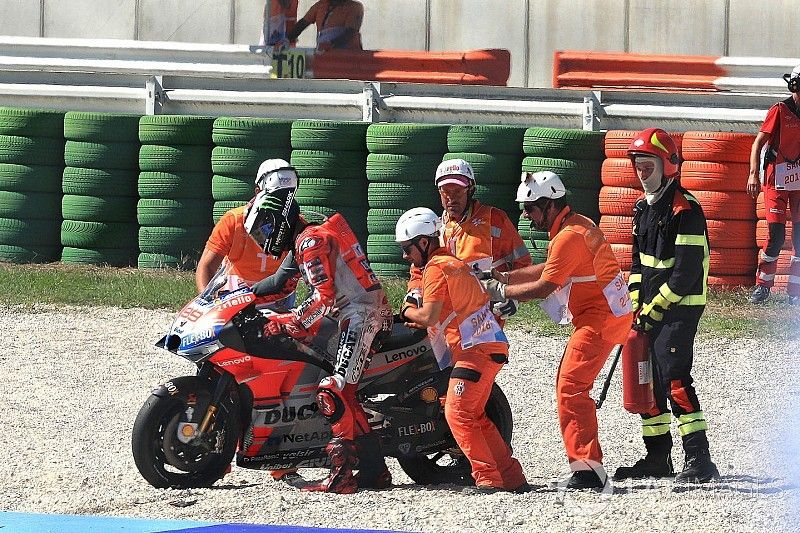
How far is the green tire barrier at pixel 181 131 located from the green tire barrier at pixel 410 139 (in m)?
1.81

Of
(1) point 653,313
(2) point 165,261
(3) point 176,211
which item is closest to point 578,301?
(1) point 653,313

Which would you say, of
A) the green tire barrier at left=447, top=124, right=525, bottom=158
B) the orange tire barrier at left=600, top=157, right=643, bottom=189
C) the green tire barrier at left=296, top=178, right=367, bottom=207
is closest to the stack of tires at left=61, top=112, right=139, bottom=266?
the green tire barrier at left=296, top=178, right=367, bottom=207

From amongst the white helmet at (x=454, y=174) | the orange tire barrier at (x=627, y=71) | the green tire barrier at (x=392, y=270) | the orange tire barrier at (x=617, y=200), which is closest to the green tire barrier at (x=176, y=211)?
the green tire barrier at (x=392, y=270)

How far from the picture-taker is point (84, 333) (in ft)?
41.6

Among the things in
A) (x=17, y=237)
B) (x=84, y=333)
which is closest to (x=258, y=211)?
(x=84, y=333)

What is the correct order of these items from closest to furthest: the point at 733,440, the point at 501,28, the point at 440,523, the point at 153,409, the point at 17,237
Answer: the point at 440,523
the point at 153,409
the point at 733,440
the point at 17,237
the point at 501,28

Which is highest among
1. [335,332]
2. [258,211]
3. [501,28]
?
[501,28]

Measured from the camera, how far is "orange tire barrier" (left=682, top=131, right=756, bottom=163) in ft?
44.8

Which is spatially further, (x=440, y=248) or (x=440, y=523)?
(x=440, y=248)

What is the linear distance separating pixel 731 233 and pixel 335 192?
3.78 metres

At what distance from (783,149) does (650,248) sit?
5463mm

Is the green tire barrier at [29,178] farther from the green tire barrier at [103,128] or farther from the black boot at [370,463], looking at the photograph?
the black boot at [370,463]

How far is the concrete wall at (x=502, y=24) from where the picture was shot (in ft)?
70.1

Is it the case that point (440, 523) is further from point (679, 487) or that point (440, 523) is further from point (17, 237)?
point (17, 237)
